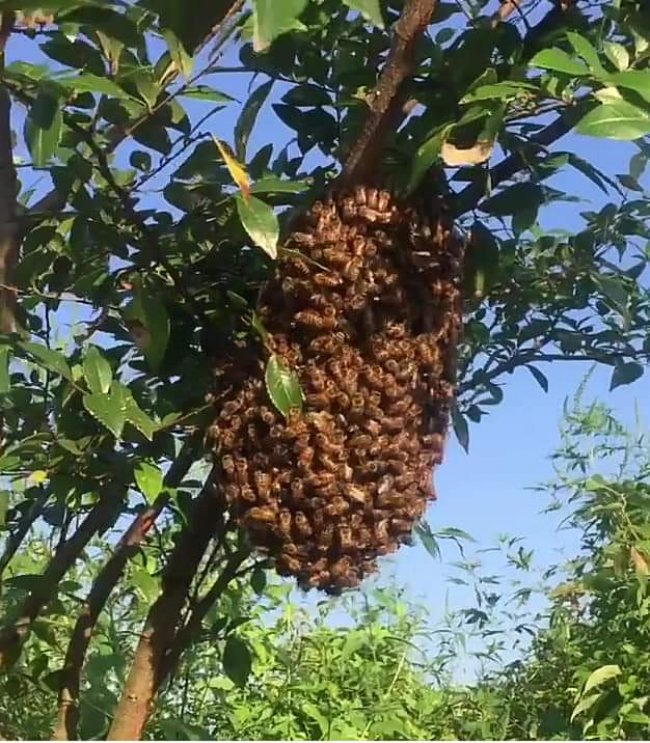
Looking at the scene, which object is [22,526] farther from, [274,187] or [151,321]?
[274,187]

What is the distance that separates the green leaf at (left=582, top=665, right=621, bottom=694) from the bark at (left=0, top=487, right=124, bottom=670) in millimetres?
743

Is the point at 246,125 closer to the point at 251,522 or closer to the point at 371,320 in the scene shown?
the point at 371,320

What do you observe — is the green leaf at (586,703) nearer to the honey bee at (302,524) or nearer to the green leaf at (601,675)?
the green leaf at (601,675)

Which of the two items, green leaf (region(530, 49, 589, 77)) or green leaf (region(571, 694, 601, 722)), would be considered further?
green leaf (region(571, 694, 601, 722))

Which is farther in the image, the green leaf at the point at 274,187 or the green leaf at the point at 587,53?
the green leaf at the point at 274,187

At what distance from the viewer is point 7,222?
0.95 m

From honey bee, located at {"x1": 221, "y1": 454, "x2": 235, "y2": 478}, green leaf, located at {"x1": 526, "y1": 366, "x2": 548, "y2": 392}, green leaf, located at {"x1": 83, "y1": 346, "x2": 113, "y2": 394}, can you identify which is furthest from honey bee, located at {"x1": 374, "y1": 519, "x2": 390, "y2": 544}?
green leaf, located at {"x1": 526, "y1": 366, "x2": 548, "y2": 392}

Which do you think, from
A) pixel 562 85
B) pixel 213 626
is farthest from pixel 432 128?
pixel 213 626

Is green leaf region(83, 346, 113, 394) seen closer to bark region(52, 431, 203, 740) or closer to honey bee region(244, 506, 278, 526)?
honey bee region(244, 506, 278, 526)

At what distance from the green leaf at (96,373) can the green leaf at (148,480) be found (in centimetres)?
6

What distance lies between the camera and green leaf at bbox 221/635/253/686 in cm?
111

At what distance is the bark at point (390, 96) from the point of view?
653mm

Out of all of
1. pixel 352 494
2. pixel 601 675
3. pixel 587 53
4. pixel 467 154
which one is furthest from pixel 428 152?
pixel 601 675

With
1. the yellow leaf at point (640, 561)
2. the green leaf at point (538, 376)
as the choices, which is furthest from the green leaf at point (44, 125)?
the yellow leaf at point (640, 561)
